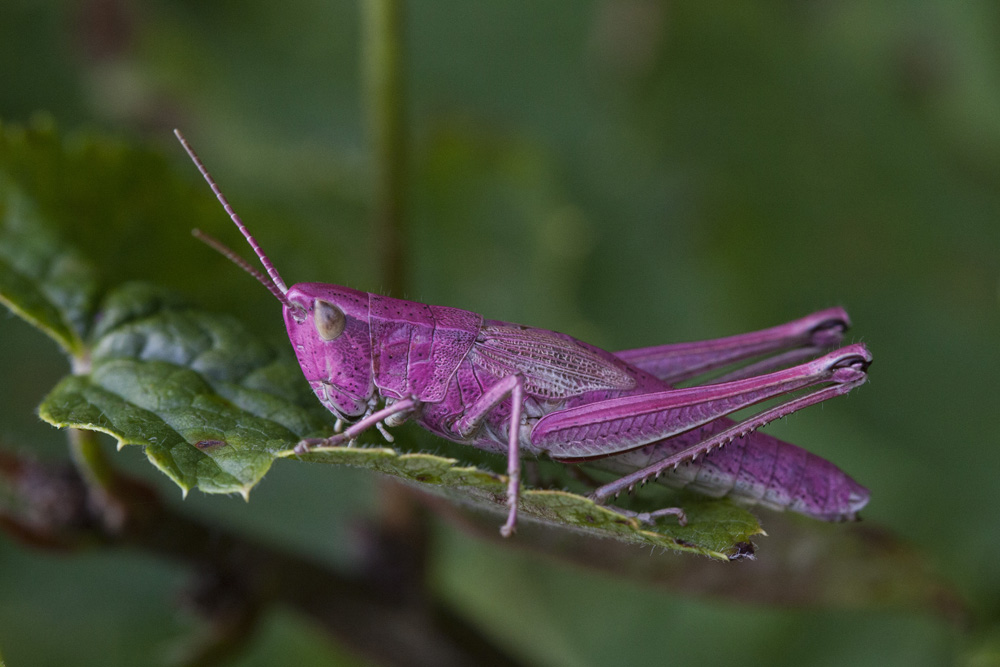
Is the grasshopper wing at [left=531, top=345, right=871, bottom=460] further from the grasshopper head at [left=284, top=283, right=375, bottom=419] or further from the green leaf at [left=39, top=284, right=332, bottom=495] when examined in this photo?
the green leaf at [left=39, top=284, right=332, bottom=495]

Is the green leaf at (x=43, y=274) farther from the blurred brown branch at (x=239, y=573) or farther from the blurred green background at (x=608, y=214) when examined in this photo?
the blurred green background at (x=608, y=214)

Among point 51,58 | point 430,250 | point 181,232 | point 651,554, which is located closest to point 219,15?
point 51,58

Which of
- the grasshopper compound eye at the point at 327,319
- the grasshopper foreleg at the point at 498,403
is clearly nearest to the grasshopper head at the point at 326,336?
the grasshopper compound eye at the point at 327,319

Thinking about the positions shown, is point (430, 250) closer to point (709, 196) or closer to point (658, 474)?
point (709, 196)

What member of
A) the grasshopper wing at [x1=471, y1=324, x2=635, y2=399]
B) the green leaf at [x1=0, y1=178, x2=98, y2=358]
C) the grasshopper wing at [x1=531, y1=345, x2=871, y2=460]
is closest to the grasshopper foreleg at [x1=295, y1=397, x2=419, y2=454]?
the grasshopper wing at [x1=471, y1=324, x2=635, y2=399]

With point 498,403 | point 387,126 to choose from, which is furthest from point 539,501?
point 387,126

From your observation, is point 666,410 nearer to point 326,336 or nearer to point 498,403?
point 498,403
